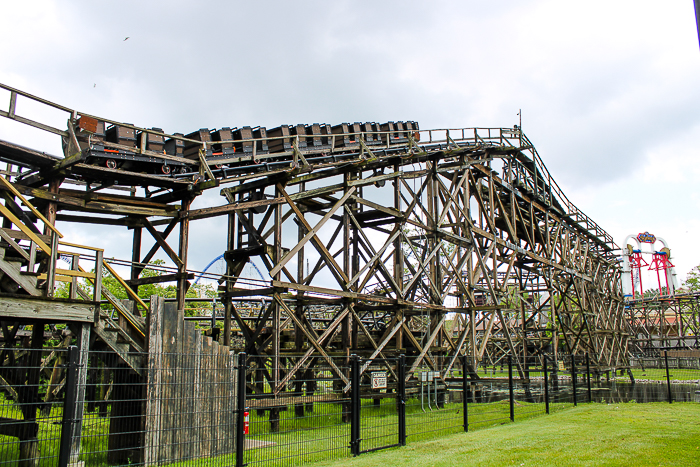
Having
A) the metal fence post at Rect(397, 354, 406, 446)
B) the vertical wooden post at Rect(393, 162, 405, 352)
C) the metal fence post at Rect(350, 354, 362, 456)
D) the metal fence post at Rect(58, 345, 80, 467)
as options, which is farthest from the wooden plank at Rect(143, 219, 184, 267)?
the metal fence post at Rect(58, 345, 80, 467)

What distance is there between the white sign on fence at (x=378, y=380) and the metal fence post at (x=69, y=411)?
258 inches

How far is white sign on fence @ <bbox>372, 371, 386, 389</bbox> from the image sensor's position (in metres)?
11.9

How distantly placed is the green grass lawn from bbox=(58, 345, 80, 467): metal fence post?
4006 millimetres

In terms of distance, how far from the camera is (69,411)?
6.60m

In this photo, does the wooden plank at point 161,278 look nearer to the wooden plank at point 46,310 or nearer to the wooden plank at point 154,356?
the wooden plank at point 154,356

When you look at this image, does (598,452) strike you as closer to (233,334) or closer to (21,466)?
(21,466)

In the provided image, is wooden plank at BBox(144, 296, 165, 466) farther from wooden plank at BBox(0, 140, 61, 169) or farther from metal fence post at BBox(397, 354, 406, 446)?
wooden plank at BBox(0, 140, 61, 169)

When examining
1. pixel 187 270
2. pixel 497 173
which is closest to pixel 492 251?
pixel 497 173

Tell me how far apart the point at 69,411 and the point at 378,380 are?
22.4 ft

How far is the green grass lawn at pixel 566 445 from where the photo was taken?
9.12m

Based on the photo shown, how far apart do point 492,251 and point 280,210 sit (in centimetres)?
1206

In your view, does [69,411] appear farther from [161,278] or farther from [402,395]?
[161,278]

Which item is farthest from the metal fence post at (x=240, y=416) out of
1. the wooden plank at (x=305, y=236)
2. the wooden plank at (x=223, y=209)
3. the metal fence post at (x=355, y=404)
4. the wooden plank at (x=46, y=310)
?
the wooden plank at (x=223, y=209)

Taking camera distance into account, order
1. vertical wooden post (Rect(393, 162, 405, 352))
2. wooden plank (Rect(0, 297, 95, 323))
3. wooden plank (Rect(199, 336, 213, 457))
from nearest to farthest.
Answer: wooden plank (Rect(0, 297, 95, 323)) < wooden plank (Rect(199, 336, 213, 457)) < vertical wooden post (Rect(393, 162, 405, 352))
